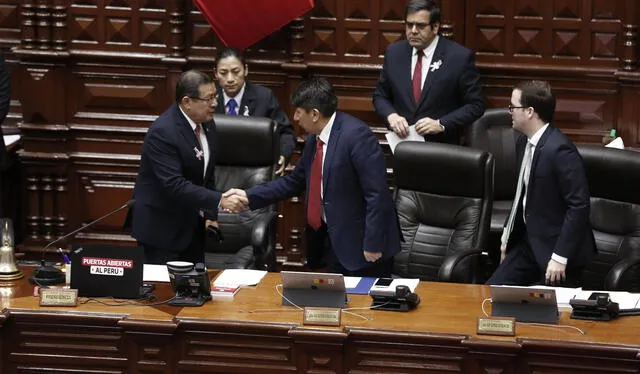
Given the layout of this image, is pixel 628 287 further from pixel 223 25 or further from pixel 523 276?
pixel 223 25

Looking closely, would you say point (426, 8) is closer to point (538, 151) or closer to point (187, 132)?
point (538, 151)

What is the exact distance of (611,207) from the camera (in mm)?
6211

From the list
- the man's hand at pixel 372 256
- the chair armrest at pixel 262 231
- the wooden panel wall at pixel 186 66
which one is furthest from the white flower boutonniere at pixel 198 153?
the wooden panel wall at pixel 186 66

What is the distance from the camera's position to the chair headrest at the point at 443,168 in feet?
20.6

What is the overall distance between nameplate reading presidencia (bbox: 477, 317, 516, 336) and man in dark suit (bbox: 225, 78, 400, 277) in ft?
3.75

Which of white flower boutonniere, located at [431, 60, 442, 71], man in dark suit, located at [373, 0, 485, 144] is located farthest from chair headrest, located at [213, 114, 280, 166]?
white flower boutonniere, located at [431, 60, 442, 71]

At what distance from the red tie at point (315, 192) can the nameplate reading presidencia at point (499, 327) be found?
1485 millimetres

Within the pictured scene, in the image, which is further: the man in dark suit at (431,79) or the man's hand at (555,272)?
the man in dark suit at (431,79)

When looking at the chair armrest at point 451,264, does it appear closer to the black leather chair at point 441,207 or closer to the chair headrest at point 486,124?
the black leather chair at point 441,207

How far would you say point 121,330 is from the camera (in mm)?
5191

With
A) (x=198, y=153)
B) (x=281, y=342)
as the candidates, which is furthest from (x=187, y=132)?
(x=281, y=342)

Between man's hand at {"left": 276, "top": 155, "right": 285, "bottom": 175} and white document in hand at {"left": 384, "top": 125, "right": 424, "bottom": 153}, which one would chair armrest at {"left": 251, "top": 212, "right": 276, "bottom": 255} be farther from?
white document in hand at {"left": 384, "top": 125, "right": 424, "bottom": 153}

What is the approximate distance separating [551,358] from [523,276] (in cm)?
128

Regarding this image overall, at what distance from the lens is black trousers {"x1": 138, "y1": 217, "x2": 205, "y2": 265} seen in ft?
20.8
